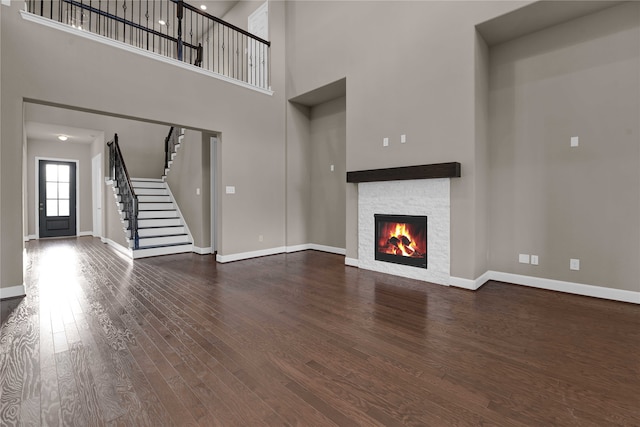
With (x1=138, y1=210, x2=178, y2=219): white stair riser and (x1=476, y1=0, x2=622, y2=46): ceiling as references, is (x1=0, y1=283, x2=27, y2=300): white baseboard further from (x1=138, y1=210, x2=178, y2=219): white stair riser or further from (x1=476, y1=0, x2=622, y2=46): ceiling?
(x1=476, y1=0, x2=622, y2=46): ceiling

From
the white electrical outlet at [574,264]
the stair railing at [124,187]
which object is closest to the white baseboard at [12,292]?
the stair railing at [124,187]

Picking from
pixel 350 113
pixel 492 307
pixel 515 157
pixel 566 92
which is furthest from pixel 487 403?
pixel 350 113

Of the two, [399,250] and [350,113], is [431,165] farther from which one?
[350,113]

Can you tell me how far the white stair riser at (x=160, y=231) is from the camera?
20.7 feet

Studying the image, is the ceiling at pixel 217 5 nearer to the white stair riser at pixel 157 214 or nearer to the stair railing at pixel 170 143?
the stair railing at pixel 170 143

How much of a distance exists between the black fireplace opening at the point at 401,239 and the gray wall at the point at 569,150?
1.00 metres

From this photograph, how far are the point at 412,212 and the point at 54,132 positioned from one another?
9785 millimetres

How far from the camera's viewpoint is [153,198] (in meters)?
7.43

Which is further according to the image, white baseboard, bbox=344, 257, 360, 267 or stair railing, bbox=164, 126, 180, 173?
stair railing, bbox=164, 126, 180, 173

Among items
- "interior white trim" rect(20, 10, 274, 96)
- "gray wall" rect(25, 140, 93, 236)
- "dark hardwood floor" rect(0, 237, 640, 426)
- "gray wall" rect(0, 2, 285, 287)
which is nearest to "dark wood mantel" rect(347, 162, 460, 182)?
"dark hardwood floor" rect(0, 237, 640, 426)

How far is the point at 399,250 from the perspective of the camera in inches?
173

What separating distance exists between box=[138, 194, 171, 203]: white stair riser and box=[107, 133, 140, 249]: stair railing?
1.39ft

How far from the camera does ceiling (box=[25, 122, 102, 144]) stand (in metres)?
7.46

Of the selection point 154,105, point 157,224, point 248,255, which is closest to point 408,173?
point 248,255
